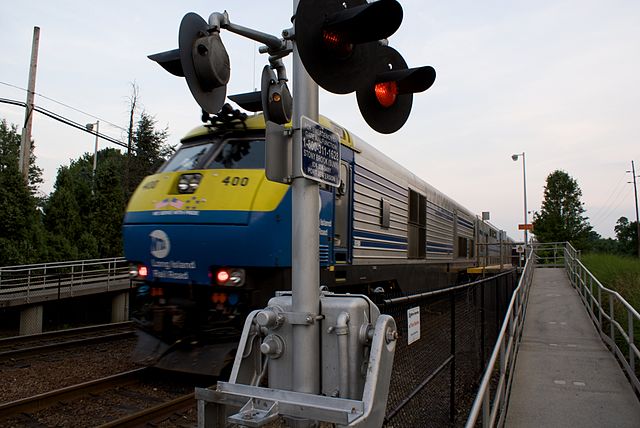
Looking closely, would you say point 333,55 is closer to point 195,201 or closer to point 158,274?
point 195,201

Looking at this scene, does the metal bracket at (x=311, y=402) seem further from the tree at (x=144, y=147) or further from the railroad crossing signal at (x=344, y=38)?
the tree at (x=144, y=147)

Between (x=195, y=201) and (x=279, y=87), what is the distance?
3.32 metres

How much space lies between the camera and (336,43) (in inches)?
108

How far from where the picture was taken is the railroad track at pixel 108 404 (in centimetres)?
519

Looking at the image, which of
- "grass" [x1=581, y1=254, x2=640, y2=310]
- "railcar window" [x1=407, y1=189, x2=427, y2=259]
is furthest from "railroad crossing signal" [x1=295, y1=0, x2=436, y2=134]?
"grass" [x1=581, y1=254, x2=640, y2=310]

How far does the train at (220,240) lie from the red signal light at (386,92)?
1983 millimetres

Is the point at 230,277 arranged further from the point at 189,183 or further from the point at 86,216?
the point at 86,216

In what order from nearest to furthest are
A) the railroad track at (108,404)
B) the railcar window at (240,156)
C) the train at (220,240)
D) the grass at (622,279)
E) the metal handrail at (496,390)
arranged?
the metal handrail at (496,390) → the railroad track at (108,404) → the train at (220,240) → the railcar window at (240,156) → the grass at (622,279)

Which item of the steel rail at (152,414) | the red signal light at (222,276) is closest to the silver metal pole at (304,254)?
the steel rail at (152,414)

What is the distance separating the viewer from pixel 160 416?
524 cm

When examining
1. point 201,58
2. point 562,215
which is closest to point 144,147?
point 201,58

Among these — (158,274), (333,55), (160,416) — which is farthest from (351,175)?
(333,55)

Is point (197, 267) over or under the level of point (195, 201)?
under

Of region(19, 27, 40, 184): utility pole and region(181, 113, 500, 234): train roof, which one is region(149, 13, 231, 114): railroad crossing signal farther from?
region(19, 27, 40, 184): utility pole
